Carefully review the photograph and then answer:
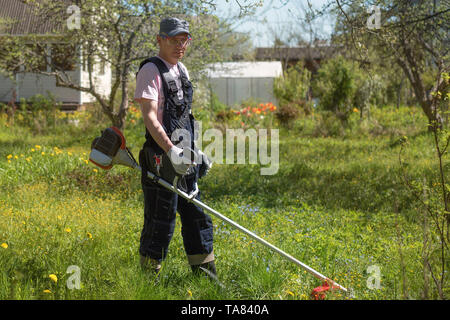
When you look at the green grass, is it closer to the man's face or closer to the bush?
the man's face

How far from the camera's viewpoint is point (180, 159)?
314cm

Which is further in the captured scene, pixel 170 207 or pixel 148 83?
pixel 170 207

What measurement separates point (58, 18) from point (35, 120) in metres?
3.96

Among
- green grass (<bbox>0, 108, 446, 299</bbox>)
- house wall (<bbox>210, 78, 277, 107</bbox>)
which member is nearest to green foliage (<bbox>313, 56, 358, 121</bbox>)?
green grass (<bbox>0, 108, 446, 299</bbox>)

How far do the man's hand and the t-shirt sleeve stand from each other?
1.20 ft

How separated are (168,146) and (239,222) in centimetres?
254

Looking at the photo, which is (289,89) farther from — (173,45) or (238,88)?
(173,45)

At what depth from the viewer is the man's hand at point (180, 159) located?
3.12 meters

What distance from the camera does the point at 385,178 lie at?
7.67 m

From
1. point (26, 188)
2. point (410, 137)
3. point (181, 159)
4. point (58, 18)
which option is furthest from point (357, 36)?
point (410, 137)

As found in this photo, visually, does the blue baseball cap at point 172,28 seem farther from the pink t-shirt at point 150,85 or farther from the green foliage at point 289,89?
the green foliage at point 289,89

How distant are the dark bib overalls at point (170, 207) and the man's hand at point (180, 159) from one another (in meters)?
0.22

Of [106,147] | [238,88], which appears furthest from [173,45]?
[238,88]
